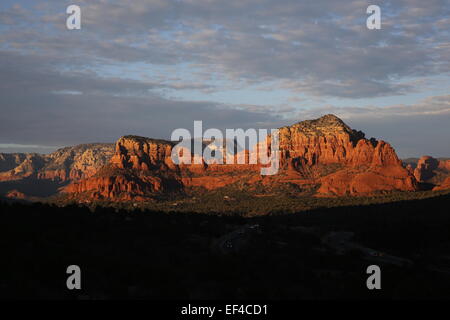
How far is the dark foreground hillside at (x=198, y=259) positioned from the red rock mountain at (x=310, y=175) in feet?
262

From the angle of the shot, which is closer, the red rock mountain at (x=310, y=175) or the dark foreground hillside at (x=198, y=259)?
Answer: the dark foreground hillside at (x=198, y=259)

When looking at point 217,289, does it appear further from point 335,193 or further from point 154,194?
point 154,194

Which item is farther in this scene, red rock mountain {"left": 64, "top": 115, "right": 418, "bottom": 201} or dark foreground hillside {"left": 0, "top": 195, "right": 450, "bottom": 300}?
red rock mountain {"left": 64, "top": 115, "right": 418, "bottom": 201}

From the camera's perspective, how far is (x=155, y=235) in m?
55.1

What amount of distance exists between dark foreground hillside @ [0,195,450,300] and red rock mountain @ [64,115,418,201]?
79724 millimetres

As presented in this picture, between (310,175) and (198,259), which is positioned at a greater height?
(310,175)

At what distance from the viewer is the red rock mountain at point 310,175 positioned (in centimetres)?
15439

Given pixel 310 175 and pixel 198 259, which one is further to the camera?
pixel 310 175

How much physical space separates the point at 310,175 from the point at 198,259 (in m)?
143

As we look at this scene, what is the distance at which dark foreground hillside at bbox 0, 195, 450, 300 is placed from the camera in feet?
97.9

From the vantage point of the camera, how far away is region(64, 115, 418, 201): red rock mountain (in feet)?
507

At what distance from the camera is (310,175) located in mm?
179750

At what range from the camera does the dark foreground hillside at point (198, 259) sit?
2983 cm
